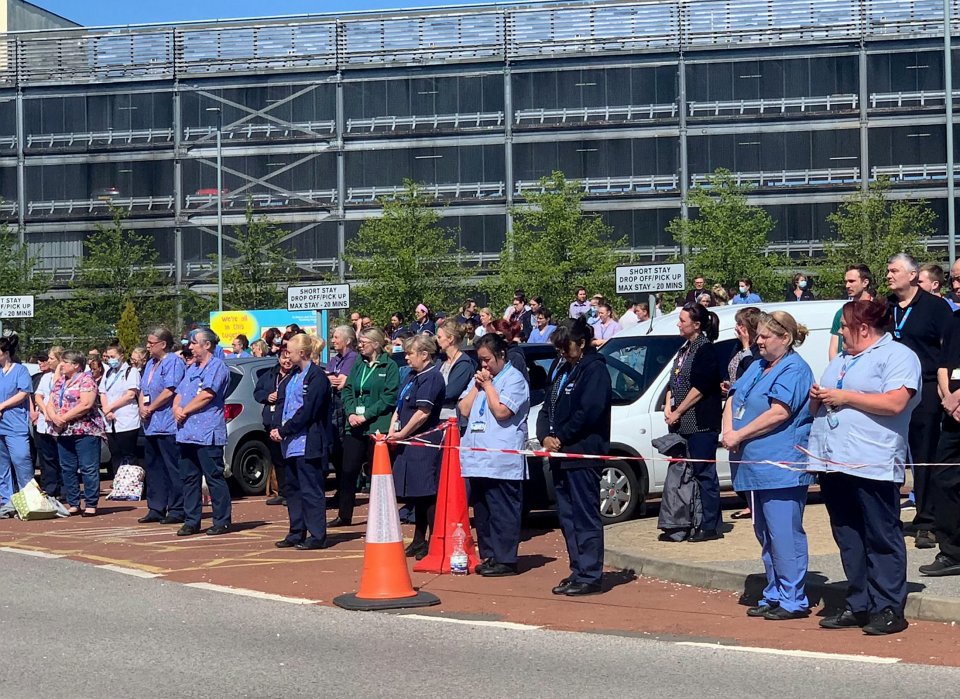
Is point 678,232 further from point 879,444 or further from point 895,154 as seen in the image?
point 879,444

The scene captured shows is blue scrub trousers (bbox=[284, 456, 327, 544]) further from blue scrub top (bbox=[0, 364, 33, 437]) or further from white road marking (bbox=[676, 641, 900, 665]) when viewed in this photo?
white road marking (bbox=[676, 641, 900, 665])

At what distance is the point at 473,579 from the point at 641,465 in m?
3.61

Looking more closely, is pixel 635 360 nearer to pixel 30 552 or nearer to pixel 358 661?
pixel 30 552

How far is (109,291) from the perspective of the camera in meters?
59.1

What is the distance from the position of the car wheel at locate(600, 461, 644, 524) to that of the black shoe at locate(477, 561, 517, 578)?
9.79 ft

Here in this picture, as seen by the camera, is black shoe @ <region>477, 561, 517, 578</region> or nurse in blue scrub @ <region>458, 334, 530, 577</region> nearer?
nurse in blue scrub @ <region>458, 334, 530, 577</region>

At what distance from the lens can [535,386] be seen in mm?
15047

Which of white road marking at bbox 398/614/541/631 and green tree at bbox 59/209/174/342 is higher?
green tree at bbox 59/209/174/342

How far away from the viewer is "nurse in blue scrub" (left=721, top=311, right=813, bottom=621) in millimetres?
9219

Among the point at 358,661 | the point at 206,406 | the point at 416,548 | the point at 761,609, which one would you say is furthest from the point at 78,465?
the point at 761,609

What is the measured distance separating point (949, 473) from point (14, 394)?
35.3 feet

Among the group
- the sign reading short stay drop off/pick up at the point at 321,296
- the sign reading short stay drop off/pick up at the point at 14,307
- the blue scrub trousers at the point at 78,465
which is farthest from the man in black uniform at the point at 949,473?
the sign reading short stay drop off/pick up at the point at 14,307

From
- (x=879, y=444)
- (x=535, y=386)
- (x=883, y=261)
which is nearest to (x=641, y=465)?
(x=535, y=386)

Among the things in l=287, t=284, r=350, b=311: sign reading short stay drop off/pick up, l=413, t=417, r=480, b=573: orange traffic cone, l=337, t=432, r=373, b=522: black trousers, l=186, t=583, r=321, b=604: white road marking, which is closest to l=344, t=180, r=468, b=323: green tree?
l=287, t=284, r=350, b=311: sign reading short stay drop off/pick up
